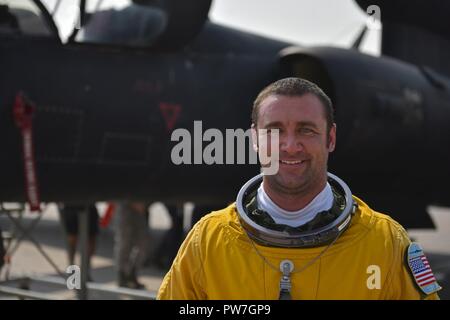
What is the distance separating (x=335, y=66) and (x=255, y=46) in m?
0.97

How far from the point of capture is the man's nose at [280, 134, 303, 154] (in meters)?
1.71

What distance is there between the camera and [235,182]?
5984 mm

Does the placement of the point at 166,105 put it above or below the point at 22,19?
below

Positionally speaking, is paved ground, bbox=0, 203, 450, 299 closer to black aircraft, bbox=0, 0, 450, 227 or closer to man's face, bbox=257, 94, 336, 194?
black aircraft, bbox=0, 0, 450, 227

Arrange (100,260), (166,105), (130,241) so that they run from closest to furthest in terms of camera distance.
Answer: (166,105) → (130,241) → (100,260)

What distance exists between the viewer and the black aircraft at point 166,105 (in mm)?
4738

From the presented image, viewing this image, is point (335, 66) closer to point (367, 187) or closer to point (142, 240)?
point (367, 187)

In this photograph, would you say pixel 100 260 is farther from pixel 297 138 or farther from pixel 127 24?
pixel 297 138

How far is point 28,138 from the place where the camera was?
4.56 meters

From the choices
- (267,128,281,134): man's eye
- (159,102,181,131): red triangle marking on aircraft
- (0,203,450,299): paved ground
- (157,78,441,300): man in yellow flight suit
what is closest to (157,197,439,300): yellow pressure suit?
(157,78,441,300): man in yellow flight suit

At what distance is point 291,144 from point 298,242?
0.27 metres

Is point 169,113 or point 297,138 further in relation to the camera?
point 169,113

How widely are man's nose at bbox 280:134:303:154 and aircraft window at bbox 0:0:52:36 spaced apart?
3707mm

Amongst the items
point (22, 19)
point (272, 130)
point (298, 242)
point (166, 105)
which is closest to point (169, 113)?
point (166, 105)
